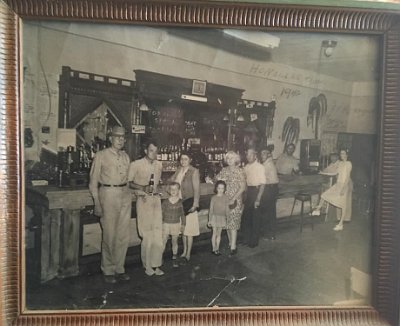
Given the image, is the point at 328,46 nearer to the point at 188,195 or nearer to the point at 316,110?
the point at 316,110

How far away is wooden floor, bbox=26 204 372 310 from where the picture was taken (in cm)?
97

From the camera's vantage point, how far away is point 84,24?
3.06ft

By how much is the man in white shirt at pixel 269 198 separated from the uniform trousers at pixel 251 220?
18 mm

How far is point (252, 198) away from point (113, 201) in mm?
380

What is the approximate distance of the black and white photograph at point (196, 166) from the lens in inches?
37.0

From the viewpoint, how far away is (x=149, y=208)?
99 centimetres

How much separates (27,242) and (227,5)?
2.58 ft

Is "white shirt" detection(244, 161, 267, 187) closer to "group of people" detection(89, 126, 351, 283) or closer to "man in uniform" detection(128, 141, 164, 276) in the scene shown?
"group of people" detection(89, 126, 351, 283)

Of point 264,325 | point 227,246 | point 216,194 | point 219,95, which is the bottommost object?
point 264,325

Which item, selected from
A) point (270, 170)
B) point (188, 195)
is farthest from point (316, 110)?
point (188, 195)

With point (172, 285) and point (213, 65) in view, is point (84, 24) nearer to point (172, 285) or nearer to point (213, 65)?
point (213, 65)

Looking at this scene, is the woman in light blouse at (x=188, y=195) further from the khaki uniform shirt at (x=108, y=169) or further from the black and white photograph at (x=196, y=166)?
the khaki uniform shirt at (x=108, y=169)

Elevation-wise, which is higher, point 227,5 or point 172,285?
point 227,5

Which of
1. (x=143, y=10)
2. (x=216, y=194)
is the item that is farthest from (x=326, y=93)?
(x=143, y=10)
